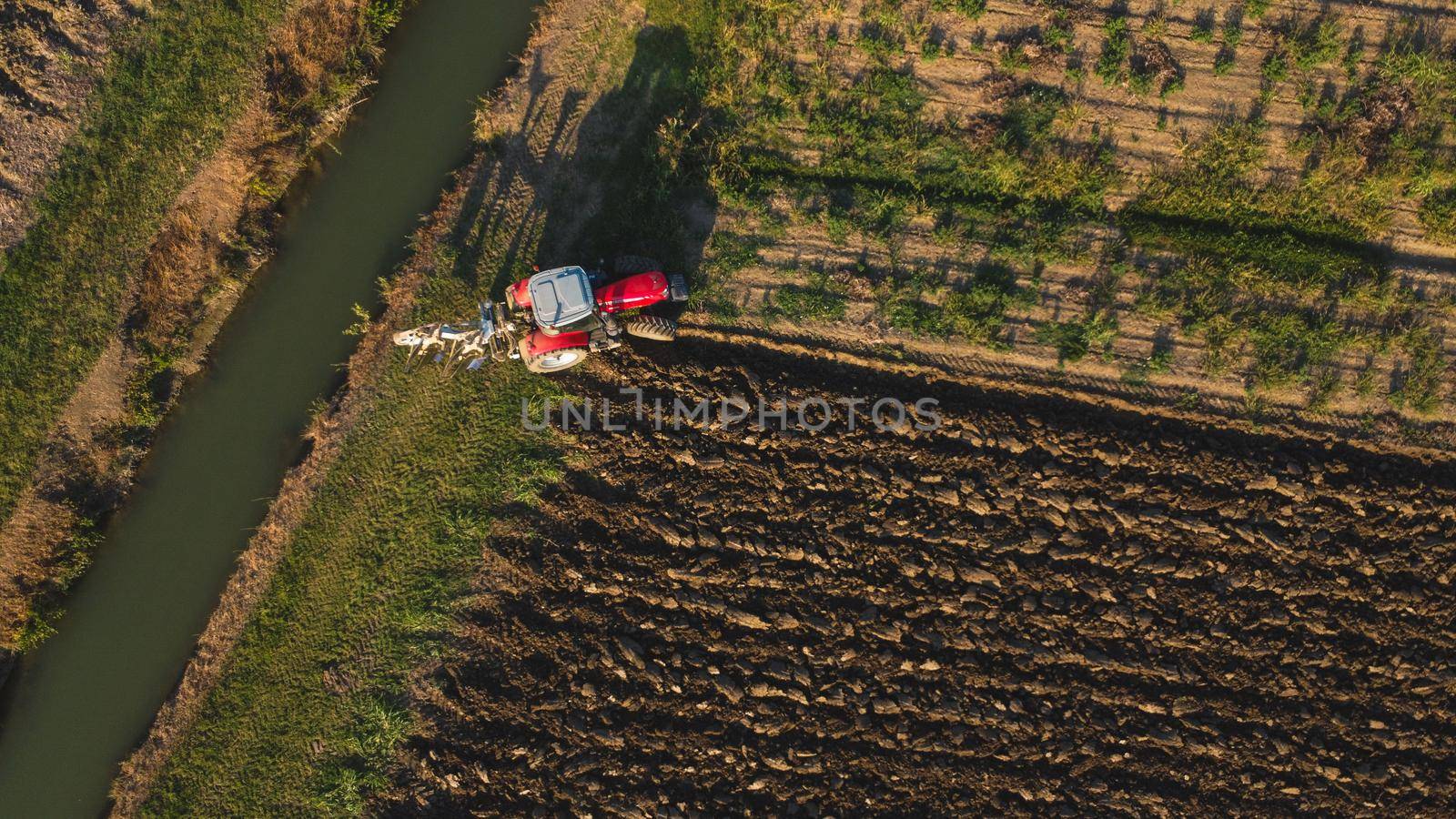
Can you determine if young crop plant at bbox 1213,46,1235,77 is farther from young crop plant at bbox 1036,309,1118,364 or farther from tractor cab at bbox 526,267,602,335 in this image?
tractor cab at bbox 526,267,602,335

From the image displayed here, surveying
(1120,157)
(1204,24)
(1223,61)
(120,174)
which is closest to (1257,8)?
(1204,24)

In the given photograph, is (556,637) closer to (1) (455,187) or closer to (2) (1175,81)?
(1) (455,187)

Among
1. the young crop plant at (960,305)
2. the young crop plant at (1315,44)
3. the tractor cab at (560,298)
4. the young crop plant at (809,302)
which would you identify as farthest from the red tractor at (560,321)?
the young crop plant at (1315,44)

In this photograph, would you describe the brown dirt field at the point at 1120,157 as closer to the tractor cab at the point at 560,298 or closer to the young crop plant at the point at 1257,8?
the young crop plant at the point at 1257,8

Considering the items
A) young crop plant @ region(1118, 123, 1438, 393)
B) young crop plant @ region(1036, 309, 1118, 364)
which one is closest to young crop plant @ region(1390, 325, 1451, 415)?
young crop plant @ region(1118, 123, 1438, 393)

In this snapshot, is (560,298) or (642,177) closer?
(560,298)

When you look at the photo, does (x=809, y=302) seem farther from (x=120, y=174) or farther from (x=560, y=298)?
(x=120, y=174)
